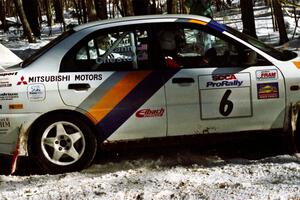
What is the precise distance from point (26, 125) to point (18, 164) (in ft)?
2.75

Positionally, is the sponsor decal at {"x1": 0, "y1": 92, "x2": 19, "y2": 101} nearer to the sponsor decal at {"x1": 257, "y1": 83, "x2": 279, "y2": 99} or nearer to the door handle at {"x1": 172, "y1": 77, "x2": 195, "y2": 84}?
the door handle at {"x1": 172, "y1": 77, "x2": 195, "y2": 84}

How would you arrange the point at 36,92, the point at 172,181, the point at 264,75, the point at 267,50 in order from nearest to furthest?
the point at 172,181 → the point at 36,92 → the point at 264,75 → the point at 267,50

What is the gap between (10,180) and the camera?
5496mm

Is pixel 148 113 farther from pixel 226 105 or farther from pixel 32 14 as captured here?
pixel 32 14

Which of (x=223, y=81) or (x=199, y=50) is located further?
(x=199, y=50)

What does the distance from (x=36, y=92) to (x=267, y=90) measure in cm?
237

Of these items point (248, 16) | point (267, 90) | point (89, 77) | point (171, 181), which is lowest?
point (171, 181)

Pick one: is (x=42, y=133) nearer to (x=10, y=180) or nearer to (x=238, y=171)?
(x=10, y=180)

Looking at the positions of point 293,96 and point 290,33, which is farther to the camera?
point 290,33

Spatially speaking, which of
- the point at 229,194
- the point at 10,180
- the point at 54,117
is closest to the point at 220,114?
the point at 229,194

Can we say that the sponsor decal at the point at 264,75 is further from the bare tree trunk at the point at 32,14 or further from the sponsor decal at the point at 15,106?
the bare tree trunk at the point at 32,14

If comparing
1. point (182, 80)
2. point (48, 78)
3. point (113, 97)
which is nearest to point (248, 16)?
point (182, 80)

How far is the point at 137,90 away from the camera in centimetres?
550

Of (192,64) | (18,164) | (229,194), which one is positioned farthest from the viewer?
(18,164)
